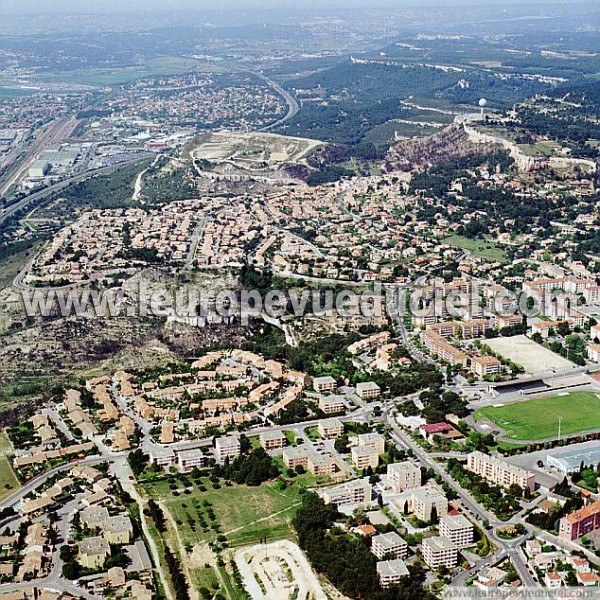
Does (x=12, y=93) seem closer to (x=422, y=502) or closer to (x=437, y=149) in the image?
(x=437, y=149)

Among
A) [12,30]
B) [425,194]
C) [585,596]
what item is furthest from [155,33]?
Answer: [585,596]

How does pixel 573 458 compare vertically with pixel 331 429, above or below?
above

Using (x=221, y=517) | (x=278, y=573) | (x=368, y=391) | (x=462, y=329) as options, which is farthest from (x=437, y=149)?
(x=278, y=573)

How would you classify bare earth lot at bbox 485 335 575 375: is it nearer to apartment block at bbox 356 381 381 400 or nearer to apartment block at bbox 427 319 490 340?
apartment block at bbox 427 319 490 340

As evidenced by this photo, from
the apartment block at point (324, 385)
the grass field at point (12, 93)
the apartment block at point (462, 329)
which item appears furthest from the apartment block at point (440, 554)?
the grass field at point (12, 93)

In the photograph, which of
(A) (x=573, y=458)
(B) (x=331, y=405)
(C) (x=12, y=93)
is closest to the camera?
(A) (x=573, y=458)

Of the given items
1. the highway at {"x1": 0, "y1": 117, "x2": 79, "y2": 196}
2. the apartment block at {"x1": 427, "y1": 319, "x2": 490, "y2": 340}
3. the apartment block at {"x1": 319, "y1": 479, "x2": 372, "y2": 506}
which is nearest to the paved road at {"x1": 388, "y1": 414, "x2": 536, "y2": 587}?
the apartment block at {"x1": 319, "y1": 479, "x2": 372, "y2": 506}

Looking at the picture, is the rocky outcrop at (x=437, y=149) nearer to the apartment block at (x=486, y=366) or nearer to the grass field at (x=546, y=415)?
the apartment block at (x=486, y=366)
